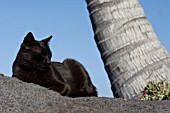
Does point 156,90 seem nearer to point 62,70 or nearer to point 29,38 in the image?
point 62,70

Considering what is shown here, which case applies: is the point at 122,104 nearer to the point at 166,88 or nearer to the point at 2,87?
the point at 2,87

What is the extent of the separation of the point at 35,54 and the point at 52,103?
1.43 m

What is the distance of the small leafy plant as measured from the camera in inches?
446

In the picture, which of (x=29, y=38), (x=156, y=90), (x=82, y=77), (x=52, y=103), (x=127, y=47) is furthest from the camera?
(x=156, y=90)

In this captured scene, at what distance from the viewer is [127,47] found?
1138cm

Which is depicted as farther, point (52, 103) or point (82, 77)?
point (82, 77)

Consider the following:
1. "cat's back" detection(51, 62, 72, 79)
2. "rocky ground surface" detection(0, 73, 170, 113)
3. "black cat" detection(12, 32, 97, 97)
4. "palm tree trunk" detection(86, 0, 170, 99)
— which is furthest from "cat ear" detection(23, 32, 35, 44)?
"palm tree trunk" detection(86, 0, 170, 99)

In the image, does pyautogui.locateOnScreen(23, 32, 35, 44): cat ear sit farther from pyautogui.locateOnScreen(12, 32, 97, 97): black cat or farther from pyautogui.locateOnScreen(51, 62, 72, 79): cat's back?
pyautogui.locateOnScreen(51, 62, 72, 79): cat's back

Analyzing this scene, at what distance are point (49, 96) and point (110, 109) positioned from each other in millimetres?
975

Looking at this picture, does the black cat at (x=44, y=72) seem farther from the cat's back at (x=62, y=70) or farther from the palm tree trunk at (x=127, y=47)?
the palm tree trunk at (x=127, y=47)

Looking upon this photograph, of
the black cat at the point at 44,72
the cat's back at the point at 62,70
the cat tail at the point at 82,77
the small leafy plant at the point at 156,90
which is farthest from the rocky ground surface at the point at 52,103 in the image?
the small leafy plant at the point at 156,90

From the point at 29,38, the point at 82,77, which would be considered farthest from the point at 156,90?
the point at 29,38

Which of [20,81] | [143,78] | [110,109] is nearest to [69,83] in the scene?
[20,81]

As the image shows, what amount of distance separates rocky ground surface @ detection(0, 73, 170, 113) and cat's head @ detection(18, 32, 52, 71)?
0.51 meters
